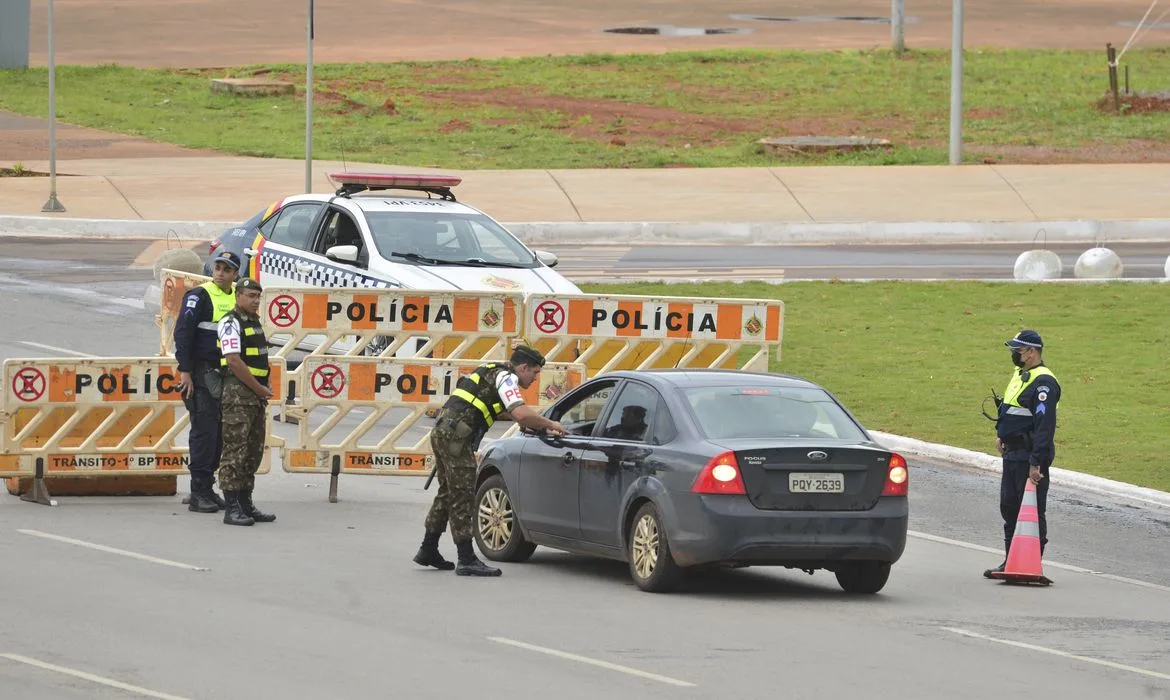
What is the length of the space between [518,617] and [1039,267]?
57.9ft

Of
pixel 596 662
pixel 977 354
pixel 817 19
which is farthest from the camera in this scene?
pixel 817 19

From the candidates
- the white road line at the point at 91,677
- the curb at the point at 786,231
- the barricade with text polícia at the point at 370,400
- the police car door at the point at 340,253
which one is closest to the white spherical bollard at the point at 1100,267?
the curb at the point at 786,231

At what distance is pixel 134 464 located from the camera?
15570 mm

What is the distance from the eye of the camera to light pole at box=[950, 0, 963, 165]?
37.0 m

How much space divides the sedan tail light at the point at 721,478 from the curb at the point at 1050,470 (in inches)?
184

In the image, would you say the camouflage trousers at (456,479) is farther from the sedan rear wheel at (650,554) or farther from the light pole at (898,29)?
the light pole at (898,29)

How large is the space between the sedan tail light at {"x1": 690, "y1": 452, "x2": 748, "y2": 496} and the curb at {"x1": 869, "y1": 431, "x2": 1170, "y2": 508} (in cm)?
468

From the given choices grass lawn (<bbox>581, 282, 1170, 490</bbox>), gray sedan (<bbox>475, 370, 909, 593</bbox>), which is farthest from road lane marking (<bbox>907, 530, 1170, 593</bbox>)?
grass lawn (<bbox>581, 282, 1170, 490</bbox>)

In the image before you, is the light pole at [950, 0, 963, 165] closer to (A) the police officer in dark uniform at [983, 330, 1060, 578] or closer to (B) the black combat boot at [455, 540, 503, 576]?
(A) the police officer in dark uniform at [983, 330, 1060, 578]

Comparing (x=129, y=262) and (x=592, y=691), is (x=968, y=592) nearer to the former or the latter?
(x=592, y=691)

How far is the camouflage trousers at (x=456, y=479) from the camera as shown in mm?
12609

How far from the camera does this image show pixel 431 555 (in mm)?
12883

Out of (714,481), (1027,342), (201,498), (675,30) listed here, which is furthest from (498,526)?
(675,30)

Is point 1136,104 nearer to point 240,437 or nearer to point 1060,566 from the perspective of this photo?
point 1060,566
